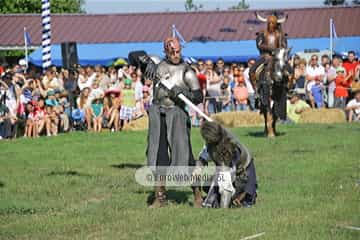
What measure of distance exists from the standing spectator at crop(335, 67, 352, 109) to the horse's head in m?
7.42

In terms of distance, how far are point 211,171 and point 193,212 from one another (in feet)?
2.14

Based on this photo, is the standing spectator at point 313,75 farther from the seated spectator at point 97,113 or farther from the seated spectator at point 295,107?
the seated spectator at point 97,113

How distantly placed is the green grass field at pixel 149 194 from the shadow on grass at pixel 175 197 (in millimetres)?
17

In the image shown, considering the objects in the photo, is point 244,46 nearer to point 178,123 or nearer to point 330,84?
point 330,84

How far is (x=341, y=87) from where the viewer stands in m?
25.1

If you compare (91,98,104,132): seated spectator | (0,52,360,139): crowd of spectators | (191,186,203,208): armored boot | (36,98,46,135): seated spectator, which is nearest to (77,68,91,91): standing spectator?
(0,52,360,139): crowd of spectators

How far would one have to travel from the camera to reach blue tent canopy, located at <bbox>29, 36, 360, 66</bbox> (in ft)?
129

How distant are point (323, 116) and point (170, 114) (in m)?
13.1

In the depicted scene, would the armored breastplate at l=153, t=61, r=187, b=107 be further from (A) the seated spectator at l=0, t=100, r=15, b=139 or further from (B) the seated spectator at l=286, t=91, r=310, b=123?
(B) the seated spectator at l=286, t=91, r=310, b=123

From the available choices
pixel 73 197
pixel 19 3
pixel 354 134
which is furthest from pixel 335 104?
pixel 19 3

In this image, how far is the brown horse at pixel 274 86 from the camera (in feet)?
58.3

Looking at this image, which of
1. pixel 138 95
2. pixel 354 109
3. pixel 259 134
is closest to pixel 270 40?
pixel 259 134

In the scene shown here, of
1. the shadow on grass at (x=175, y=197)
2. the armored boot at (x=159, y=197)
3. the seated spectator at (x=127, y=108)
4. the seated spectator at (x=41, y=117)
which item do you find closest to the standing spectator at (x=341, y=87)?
the seated spectator at (x=127, y=108)

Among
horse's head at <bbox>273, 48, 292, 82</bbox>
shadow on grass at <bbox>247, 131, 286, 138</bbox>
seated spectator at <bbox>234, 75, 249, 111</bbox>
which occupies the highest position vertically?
horse's head at <bbox>273, 48, 292, 82</bbox>
